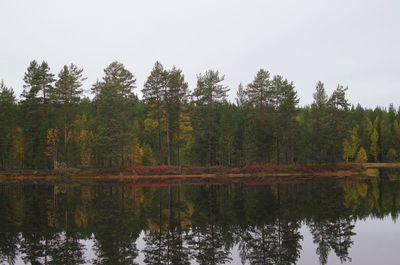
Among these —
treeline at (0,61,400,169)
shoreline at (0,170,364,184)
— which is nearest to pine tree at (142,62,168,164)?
treeline at (0,61,400,169)

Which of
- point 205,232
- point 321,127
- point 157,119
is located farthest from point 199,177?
point 205,232

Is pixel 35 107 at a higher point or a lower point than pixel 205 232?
higher

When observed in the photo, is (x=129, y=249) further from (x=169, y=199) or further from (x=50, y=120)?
(x=50, y=120)

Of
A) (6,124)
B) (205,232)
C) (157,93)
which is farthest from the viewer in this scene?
(6,124)

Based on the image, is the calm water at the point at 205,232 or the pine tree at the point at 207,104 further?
the pine tree at the point at 207,104

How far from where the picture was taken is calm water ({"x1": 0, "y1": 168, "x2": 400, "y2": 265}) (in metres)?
12.0

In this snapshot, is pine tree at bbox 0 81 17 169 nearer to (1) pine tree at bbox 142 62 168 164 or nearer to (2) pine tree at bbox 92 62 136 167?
(2) pine tree at bbox 92 62 136 167

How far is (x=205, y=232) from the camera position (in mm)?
15734

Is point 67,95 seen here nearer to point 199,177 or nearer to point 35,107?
point 35,107

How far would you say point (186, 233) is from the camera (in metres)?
15.6

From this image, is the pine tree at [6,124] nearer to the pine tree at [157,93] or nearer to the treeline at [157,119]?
the treeline at [157,119]

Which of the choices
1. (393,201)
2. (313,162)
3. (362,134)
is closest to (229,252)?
(393,201)

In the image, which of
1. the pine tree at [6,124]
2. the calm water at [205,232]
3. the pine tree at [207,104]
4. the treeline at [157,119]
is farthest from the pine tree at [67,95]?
the calm water at [205,232]

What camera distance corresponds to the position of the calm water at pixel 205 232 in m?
12.0
